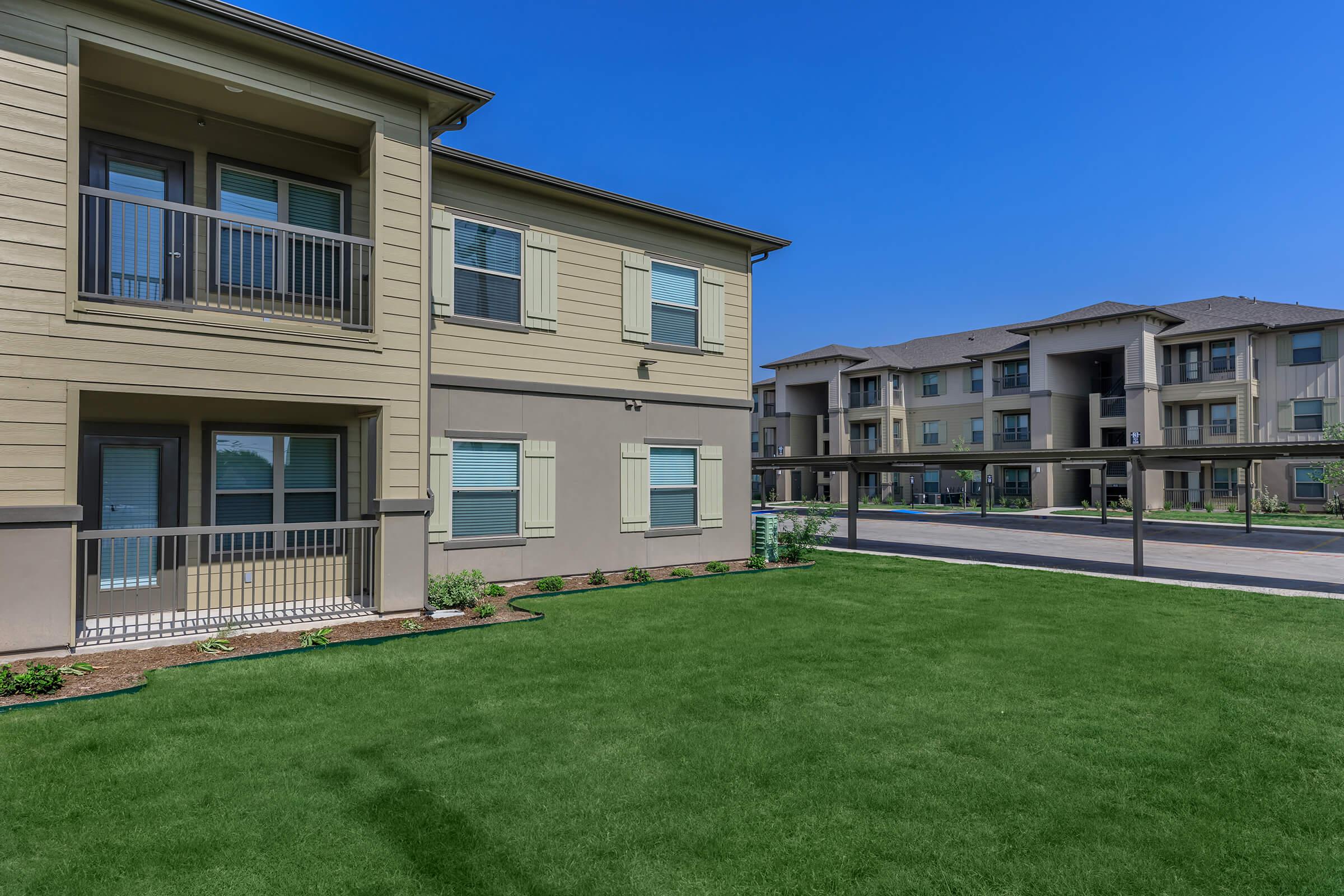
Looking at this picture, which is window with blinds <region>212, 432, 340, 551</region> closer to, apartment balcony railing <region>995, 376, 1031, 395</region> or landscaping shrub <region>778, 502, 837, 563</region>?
landscaping shrub <region>778, 502, 837, 563</region>

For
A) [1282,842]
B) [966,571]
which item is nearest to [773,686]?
[1282,842]

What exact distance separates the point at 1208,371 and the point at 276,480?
42.2 metres

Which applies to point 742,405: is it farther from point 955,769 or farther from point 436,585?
point 955,769

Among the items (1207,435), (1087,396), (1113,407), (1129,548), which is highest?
(1087,396)

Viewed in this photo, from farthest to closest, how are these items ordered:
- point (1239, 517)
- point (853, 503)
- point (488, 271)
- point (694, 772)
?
point (1239, 517) → point (853, 503) → point (488, 271) → point (694, 772)

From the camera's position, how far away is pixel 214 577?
32.1 ft

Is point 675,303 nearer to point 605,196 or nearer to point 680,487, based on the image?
point 605,196

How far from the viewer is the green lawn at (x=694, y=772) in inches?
147

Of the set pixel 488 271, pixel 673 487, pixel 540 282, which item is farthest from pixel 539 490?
pixel 488 271

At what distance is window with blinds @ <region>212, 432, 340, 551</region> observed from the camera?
9930 mm

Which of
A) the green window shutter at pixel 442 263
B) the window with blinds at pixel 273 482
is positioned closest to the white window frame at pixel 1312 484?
the green window shutter at pixel 442 263

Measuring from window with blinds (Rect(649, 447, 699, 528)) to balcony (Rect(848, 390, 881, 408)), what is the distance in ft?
123

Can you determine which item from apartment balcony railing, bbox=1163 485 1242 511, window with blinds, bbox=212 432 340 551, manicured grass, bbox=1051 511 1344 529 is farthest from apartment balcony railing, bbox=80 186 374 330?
apartment balcony railing, bbox=1163 485 1242 511

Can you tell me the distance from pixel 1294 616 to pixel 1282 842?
8550 mm
